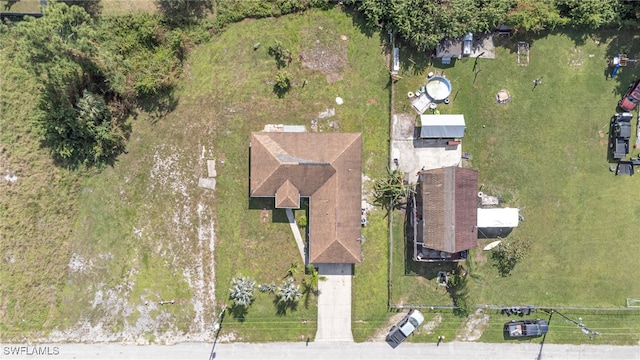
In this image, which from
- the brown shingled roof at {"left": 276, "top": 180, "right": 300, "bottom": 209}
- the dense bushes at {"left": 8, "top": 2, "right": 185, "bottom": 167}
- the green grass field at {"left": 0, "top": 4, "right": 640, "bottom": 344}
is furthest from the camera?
the green grass field at {"left": 0, "top": 4, "right": 640, "bottom": 344}

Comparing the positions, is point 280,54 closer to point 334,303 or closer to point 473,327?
point 334,303

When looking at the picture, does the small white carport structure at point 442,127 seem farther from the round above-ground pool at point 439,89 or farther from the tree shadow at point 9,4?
the tree shadow at point 9,4

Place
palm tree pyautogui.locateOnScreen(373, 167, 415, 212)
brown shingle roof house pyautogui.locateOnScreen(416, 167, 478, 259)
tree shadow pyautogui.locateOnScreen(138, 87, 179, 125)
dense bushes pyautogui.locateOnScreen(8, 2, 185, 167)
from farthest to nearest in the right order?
tree shadow pyautogui.locateOnScreen(138, 87, 179, 125) → palm tree pyautogui.locateOnScreen(373, 167, 415, 212) → brown shingle roof house pyautogui.locateOnScreen(416, 167, 478, 259) → dense bushes pyautogui.locateOnScreen(8, 2, 185, 167)

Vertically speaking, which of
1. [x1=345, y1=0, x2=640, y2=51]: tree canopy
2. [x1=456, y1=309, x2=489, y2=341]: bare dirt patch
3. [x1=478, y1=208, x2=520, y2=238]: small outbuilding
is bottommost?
[x1=456, y1=309, x2=489, y2=341]: bare dirt patch

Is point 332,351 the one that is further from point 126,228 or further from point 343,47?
point 343,47

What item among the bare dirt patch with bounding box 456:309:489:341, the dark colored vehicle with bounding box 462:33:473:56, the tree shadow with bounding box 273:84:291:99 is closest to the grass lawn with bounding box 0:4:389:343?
the tree shadow with bounding box 273:84:291:99

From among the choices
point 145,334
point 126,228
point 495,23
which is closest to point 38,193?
point 126,228

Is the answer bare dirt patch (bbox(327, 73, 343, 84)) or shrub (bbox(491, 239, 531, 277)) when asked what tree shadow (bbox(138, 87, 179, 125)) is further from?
shrub (bbox(491, 239, 531, 277))
